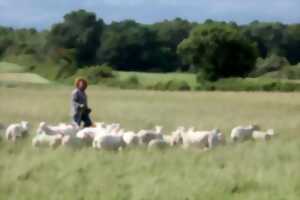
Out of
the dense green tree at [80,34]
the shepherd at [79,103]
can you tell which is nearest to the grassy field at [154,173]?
the shepherd at [79,103]

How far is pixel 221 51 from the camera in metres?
85.6

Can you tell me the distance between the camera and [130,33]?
114 meters

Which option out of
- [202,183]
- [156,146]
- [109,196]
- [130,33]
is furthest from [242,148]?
[130,33]

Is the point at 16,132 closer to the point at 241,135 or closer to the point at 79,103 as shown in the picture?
the point at 79,103

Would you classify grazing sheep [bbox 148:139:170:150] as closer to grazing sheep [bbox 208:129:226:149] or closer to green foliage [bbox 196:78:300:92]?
grazing sheep [bbox 208:129:226:149]

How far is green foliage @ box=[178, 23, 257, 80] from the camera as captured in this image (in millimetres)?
84250

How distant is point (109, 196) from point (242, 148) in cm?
583

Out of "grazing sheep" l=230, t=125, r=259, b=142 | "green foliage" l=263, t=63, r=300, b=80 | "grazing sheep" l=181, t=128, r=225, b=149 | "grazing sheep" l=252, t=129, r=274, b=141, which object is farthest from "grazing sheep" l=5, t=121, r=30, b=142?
"green foliage" l=263, t=63, r=300, b=80

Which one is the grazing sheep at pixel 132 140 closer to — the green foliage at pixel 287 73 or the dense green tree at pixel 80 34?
the green foliage at pixel 287 73

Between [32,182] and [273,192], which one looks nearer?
[273,192]

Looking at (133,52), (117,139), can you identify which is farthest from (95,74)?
(117,139)

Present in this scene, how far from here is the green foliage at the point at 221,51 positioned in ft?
276

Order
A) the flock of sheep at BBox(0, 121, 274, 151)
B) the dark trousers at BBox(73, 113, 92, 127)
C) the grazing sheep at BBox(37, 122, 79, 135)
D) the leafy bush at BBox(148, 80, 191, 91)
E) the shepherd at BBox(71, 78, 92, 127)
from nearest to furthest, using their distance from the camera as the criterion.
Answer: the flock of sheep at BBox(0, 121, 274, 151) < the grazing sheep at BBox(37, 122, 79, 135) < the shepherd at BBox(71, 78, 92, 127) < the dark trousers at BBox(73, 113, 92, 127) < the leafy bush at BBox(148, 80, 191, 91)

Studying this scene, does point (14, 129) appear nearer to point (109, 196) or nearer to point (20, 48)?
point (109, 196)
